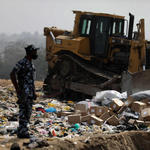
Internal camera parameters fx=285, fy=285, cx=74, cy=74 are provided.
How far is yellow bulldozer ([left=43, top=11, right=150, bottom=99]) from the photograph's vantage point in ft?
31.7

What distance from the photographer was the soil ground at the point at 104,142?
4.20 meters

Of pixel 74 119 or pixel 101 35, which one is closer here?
pixel 74 119

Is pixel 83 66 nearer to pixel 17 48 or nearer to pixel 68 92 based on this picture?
pixel 68 92

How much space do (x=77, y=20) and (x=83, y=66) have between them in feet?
5.78

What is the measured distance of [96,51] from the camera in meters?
10.4

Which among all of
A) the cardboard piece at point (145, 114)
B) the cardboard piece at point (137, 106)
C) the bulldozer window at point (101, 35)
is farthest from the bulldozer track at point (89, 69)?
the cardboard piece at point (145, 114)

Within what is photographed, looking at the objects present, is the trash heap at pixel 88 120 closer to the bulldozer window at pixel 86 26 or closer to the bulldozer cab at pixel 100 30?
the bulldozer cab at pixel 100 30

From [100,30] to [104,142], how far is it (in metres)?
6.07

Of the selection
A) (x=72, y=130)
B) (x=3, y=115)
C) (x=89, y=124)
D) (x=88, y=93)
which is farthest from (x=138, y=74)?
(x=3, y=115)

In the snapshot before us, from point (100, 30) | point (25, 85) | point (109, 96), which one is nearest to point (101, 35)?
point (100, 30)

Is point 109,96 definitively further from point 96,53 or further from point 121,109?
point 96,53

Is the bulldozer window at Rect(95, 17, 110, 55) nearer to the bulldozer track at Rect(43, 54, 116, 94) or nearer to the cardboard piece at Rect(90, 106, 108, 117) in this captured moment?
the bulldozer track at Rect(43, 54, 116, 94)

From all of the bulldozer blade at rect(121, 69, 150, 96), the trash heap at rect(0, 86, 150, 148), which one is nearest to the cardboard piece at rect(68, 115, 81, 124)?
the trash heap at rect(0, 86, 150, 148)

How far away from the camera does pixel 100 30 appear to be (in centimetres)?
1009
